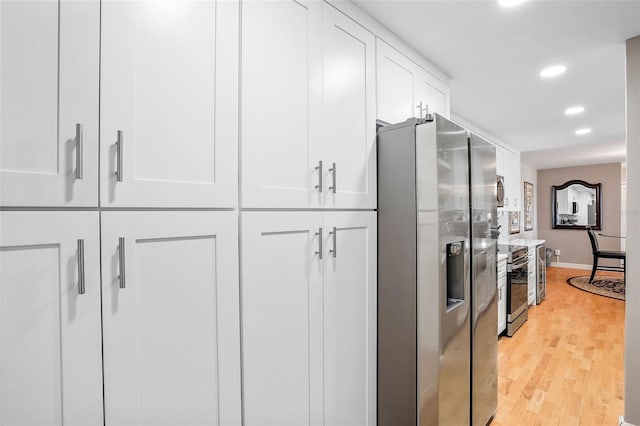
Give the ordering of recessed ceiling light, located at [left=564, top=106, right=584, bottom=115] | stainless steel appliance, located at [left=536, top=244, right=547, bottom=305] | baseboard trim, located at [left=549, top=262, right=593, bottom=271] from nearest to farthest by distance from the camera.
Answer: recessed ceiling light, located at [left=564, top=106, right=584, bottom=115] → stainless steel appliance, located at [left=536, top=244, right=547, bottom=305] → baseboard trim, located at [left=549, top=262, right=593, bottom=271]

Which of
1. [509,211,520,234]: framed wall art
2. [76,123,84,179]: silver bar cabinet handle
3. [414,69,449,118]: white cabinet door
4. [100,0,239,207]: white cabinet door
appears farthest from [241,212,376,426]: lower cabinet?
[509,211,520,234]: framed wall art

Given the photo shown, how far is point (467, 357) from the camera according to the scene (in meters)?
1.86

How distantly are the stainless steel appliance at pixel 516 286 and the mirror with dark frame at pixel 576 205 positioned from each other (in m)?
5.31

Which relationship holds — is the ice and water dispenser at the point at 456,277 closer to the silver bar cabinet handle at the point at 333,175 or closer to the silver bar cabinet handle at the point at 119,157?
the silver bar cabinet handle at the point at 333,175

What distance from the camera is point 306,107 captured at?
4.60 feet

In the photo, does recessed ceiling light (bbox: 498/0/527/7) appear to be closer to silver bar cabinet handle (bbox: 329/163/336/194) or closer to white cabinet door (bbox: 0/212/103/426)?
silver bar cabinet handle (bbox: 329/163/336/194)

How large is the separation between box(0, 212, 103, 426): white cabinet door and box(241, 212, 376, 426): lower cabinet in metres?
0.46

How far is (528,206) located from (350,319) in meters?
7.60

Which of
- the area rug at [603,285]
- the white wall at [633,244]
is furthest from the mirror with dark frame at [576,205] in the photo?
the white wall at [633,244]

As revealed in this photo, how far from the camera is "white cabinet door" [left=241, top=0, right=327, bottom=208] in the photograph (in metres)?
1.20

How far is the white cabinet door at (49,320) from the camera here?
756 millimetres

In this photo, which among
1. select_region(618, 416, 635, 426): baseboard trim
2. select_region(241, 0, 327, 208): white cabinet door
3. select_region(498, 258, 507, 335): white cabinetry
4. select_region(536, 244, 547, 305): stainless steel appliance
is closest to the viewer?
select_region(241, 0, 327, 208): white cabinet door

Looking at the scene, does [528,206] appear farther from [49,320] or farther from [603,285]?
[49,320]

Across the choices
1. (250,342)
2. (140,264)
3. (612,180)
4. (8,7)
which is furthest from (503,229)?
(8,7)
